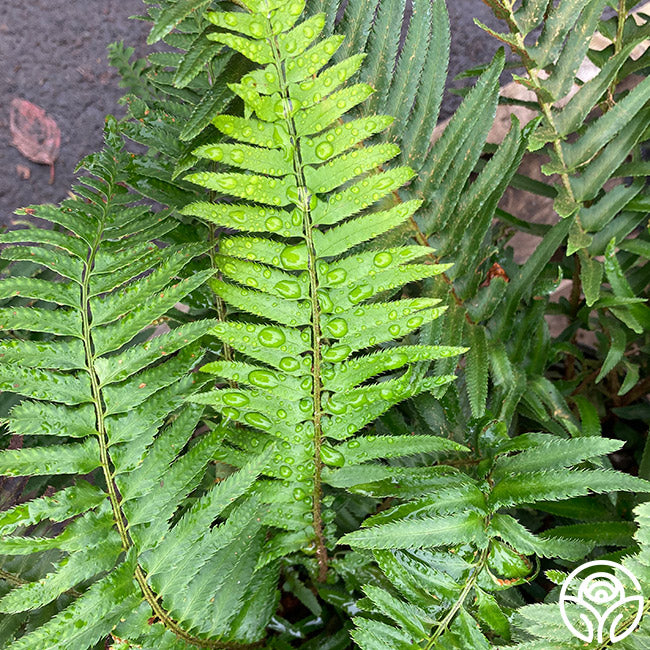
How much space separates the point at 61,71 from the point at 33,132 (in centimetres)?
22

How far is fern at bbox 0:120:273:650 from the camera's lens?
0.74 metres

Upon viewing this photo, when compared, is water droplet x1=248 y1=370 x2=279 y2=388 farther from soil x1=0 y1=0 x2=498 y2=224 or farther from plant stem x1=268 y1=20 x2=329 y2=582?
soil x1=0 y1=0 x2=498 y2=224

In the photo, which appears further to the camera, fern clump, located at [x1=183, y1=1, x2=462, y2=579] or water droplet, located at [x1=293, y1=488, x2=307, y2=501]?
water droplet, located at [x1=293, y1=488, x2=307, y2=501]

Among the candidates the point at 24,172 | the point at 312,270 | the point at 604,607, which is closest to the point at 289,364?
the point at 312,270

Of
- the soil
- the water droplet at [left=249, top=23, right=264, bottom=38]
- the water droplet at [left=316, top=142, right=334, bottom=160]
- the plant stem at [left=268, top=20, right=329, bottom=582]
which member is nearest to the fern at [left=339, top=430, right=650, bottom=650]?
the plant stem at [left=268, top=20, right=329, bottom=582]

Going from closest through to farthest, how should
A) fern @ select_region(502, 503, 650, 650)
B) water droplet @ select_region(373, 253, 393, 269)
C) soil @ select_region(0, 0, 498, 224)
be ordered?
fern @ select_region(502, 503, 650, 650), water droplet @ select_region(373, 253, 393, 269), soil @ select_region(0, 0, 498, 224)

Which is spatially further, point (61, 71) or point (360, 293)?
point (61, 71)

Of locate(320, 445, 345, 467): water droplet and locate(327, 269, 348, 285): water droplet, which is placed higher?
locate(327, 269, 348, 285): water droplet

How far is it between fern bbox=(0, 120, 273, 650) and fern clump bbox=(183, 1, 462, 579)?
0.07m

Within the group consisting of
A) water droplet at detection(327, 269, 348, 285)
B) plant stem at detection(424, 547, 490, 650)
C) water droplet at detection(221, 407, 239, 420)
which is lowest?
plant stem at detection(424, 547, 490, 650)

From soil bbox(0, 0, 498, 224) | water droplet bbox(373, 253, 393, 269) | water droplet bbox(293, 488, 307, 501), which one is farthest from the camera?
soil bbox(0, 0, 498, 224)

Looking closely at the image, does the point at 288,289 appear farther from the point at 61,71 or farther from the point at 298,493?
the point at 61,71

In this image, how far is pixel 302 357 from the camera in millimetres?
837

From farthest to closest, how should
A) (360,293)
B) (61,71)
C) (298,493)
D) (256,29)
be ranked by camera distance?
(61,71)
(298,493)
(360,293)
(256,29)
